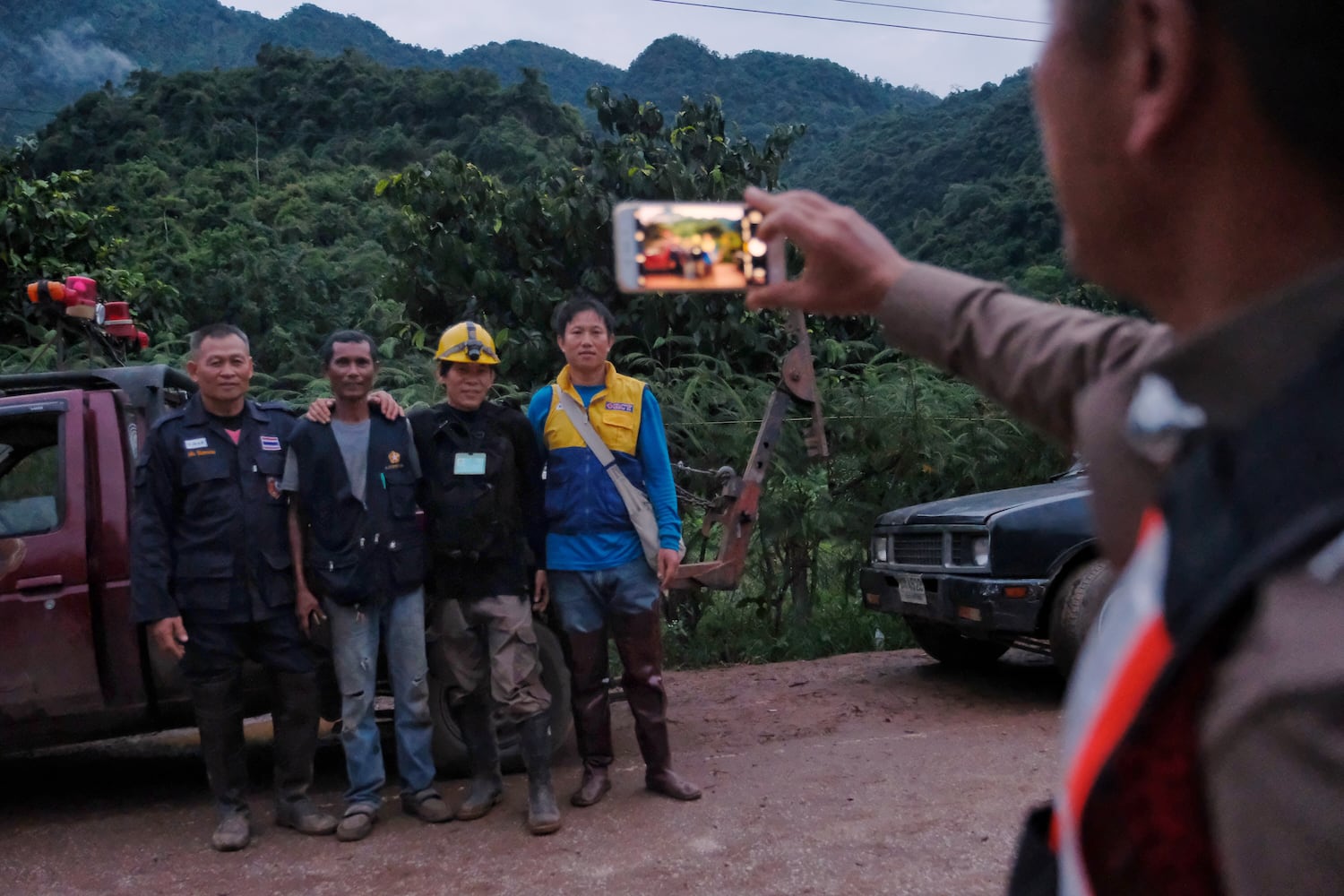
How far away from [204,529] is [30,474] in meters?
0.99

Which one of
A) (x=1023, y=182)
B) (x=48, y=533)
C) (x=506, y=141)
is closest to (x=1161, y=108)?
(x=48, y=533)

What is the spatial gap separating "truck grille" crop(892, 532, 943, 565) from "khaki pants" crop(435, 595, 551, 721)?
9.00ft

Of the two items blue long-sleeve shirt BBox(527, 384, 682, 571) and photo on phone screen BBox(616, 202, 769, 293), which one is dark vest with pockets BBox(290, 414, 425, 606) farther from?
photo on phone screen BBox(616, 202, 769, 293)

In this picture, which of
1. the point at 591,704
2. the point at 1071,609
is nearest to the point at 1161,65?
the point at 591,704

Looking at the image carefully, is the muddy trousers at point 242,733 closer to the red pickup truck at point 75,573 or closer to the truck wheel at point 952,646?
the red pickup truck at point 75,573

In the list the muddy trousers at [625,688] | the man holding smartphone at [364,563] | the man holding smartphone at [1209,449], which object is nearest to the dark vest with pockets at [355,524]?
the man holding smartphone at [364,563]

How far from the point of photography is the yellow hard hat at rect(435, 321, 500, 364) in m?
5.10

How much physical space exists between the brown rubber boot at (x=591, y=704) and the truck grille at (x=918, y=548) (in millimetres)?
2538

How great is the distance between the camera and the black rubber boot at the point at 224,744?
Answer: 4871mm

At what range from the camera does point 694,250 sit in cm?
149

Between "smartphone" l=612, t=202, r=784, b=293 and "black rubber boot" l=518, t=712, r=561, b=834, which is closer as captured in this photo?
"smartphone" l=612, t=202, r=784, b=293

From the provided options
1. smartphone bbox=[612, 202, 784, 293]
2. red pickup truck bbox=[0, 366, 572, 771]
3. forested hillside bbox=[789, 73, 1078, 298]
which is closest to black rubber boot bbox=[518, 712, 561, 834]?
red pickup truck bbox=[0, 366, 572, 771]

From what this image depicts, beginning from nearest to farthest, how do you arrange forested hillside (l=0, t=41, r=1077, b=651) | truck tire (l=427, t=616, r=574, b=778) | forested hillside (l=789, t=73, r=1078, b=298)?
truck tire (l=427, t=616, r=574, b=778), forested hillside (l=0, t=41, r=1077, b=651), forested hillside (l=789, t=73, r=1078, b=298)

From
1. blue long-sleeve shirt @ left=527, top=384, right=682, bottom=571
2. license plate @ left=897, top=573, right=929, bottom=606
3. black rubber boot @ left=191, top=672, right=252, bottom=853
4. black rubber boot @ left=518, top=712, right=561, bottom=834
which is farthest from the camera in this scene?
license plate @ left=897, top=573, right=929, bottom=606
